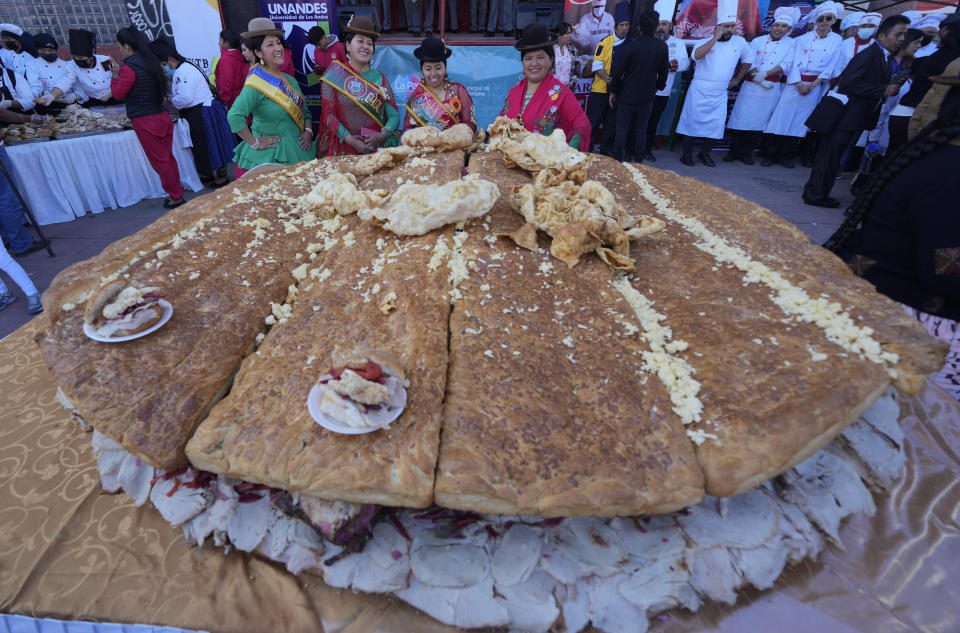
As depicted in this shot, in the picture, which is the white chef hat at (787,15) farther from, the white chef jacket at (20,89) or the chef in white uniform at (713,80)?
the white chef jacket at (20,89)

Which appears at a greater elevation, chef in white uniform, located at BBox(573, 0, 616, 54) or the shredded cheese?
chef in white uniform, located at BBox(573, 0, 616, 54)

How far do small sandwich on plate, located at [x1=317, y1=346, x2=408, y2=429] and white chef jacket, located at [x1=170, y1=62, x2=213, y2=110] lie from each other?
23.3 feet

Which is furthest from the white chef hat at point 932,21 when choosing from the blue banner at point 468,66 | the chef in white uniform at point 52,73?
the chef in white uniform at point 52,73

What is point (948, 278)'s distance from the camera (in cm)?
197

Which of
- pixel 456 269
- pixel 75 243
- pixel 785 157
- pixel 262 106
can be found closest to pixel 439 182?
pixel 456 269

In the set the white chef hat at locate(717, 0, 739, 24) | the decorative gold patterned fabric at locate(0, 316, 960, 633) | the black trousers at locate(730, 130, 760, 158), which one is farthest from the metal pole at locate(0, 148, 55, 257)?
the black trousers at locate(730, 130, 760, 158)

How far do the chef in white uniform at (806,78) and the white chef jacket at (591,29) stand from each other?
326cm

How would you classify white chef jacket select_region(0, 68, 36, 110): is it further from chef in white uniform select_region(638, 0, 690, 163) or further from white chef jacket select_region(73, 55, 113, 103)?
chef in white uniform select_region(638, 0, 690, 163)

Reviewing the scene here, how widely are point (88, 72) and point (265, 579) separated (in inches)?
344

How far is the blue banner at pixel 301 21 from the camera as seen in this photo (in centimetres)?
723

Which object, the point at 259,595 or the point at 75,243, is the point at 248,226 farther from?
the point at 75,243

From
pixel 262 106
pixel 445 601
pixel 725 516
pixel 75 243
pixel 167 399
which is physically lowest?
pixel 75 243

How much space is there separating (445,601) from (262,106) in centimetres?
407

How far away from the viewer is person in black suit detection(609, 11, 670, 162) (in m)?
6.55
